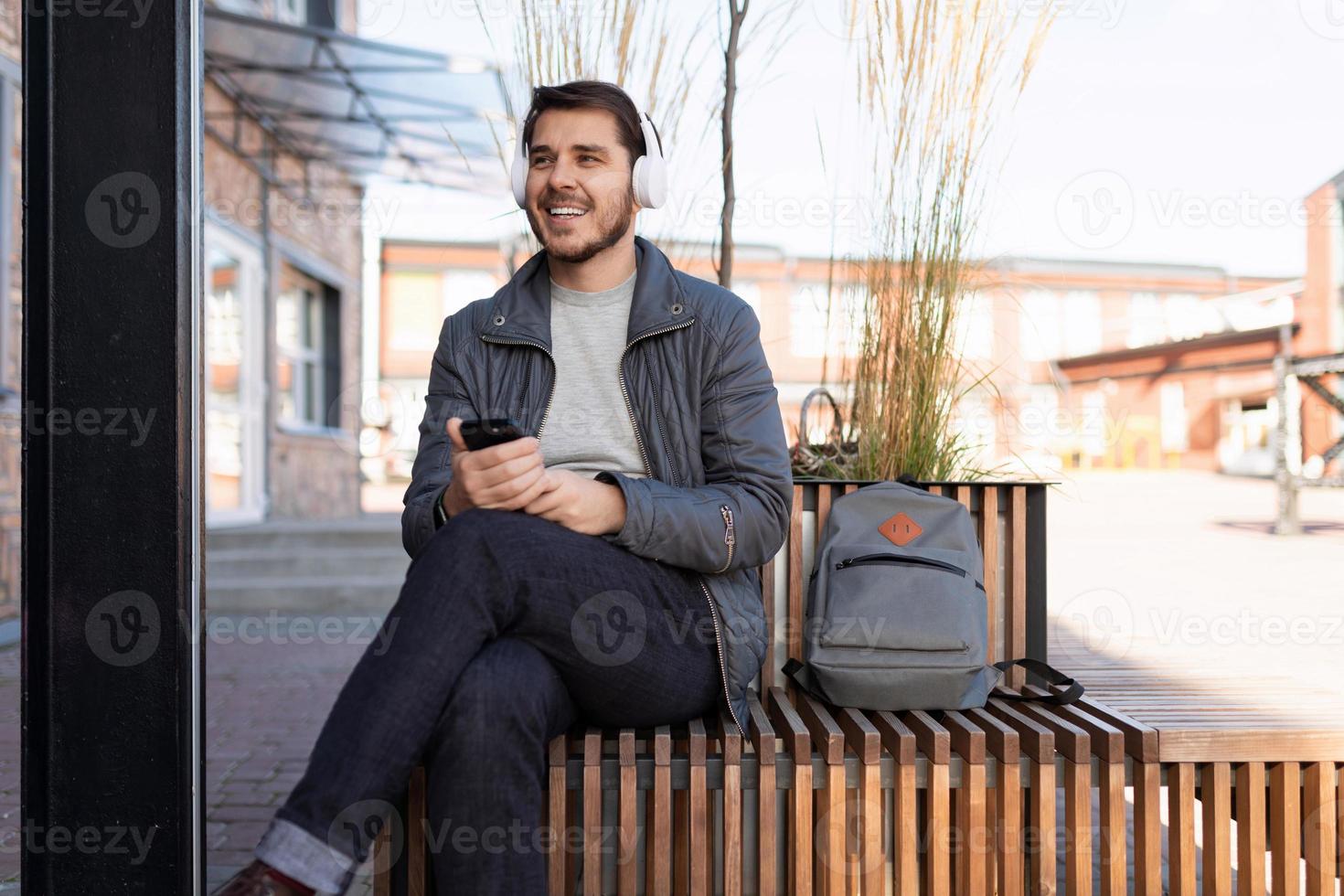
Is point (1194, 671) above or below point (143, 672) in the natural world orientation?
below

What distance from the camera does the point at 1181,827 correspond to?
1448 mm

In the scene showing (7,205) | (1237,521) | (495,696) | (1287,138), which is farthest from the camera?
(1237,521)

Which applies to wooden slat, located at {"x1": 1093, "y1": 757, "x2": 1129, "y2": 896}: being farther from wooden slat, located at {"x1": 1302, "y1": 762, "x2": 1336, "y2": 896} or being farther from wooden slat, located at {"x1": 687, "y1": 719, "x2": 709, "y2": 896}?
wooden slat, located at {"x1": 687, "y1": 719, "x2": 709, "y2": 896}

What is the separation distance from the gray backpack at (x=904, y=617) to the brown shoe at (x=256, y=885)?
816 millimetres

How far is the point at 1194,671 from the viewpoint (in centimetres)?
192

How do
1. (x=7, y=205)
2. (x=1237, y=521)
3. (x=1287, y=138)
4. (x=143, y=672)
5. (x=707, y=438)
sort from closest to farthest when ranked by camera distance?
(x=143, y=672) → (x=707, y=438) → (x=7, y=205) → (x=1287, y=138) → (x=1237, y=521)

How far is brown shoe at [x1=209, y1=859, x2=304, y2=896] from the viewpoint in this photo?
1.08 metres

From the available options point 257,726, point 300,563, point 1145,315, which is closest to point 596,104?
point 257,726

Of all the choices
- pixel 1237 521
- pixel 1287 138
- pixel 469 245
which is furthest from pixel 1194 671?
pixel 469 245

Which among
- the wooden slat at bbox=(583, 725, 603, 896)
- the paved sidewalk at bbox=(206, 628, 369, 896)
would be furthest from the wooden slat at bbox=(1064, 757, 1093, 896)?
the paved sidewalk at bbox=(206, 628, 369, 896)

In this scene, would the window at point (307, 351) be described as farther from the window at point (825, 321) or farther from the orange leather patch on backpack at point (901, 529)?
the orange leather patch on backpack at point (901, 529)

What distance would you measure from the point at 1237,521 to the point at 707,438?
8.51 m

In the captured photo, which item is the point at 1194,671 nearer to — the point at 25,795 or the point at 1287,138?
→ the point at 25,795

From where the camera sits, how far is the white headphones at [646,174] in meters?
1.62
